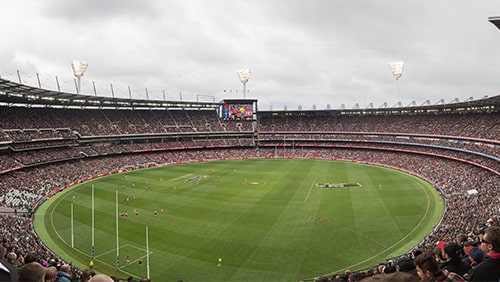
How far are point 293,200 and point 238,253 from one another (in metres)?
19.0

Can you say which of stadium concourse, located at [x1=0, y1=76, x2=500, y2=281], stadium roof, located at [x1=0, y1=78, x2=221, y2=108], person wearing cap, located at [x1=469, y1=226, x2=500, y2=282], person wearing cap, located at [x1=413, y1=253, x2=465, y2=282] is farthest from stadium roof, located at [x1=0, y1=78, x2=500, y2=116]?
person wearing cap, located at [x1=469, y1=226, x2=500, y2=282]

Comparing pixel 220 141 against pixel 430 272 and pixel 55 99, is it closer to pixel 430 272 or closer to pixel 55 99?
pixel 55 99

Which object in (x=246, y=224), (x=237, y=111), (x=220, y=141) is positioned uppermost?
(x=237, y=111)

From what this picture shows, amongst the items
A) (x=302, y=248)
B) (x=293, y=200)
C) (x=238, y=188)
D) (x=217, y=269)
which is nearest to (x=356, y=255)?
(x=302, y=248)

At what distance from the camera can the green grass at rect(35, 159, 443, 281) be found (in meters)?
26.2

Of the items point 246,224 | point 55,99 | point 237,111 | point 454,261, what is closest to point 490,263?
point 454,261

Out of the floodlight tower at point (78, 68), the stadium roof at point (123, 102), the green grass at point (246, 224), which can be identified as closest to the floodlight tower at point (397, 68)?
the stadium roof at point (123, 102)

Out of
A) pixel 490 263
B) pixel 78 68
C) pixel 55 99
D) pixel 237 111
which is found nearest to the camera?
pixel 490 263

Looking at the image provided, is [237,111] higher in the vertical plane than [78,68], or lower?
lower

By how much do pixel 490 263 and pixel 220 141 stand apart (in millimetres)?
98422

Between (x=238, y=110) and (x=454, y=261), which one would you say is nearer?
(x=454, y=261)

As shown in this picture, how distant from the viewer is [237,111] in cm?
10644

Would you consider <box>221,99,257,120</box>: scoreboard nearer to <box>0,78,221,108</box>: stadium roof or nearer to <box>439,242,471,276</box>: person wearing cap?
<box>0,78,221,108</box>: stadium roof

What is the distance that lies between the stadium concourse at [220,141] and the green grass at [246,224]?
317 centimetres
